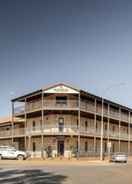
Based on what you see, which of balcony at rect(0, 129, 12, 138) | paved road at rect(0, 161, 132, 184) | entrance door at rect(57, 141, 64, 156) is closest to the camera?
paved road at rect(0, 161, 132, 184)

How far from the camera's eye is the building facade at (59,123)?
2383 inches

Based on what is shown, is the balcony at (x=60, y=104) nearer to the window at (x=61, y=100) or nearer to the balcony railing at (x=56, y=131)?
the window at (x=61, y=100)

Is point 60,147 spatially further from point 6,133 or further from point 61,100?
point 6,133

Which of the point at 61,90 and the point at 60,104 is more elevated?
the point at 61,90

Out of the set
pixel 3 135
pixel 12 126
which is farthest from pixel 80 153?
pixel 3 135

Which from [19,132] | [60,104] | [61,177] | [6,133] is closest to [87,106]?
[60,104]

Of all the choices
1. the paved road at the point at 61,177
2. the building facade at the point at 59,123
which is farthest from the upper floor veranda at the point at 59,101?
the paved road at the point at 61,177

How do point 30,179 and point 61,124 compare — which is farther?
point 61,124

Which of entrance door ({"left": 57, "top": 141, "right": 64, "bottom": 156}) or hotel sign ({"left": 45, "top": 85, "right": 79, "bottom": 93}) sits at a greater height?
hotel sign ({"left": 45, "top": 85, "right": 79, "bottom": 93})

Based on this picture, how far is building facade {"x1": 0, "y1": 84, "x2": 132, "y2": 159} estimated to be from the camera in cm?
6053

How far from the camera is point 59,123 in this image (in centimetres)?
6178

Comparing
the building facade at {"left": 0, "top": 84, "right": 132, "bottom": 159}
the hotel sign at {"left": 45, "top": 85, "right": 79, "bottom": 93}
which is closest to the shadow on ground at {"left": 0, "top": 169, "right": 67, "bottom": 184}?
the building facade at {"left": 0, "top": 84, "right": 132, "bottom": 159}

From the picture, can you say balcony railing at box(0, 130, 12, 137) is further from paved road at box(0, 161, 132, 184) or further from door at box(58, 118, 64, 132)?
paved road at box(0, 161, 132, 184)

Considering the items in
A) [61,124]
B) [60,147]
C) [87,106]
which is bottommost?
[60,147]
